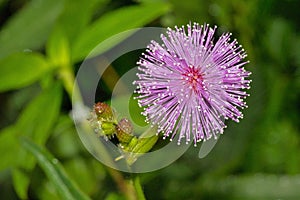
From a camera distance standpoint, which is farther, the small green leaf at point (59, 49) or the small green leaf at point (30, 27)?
the small green leaf at point (30, 27)

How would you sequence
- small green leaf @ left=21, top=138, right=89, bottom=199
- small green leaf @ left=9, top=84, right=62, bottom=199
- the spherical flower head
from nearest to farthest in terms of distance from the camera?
1. the spherical flower head
2. small green leaf @ left=21, top=138, right=89, bottom=199
3. small green leaf @ left=9, top=84, right=62, bottom=199

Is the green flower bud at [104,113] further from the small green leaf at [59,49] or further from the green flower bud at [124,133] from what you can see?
the small green leaf at [59,49]

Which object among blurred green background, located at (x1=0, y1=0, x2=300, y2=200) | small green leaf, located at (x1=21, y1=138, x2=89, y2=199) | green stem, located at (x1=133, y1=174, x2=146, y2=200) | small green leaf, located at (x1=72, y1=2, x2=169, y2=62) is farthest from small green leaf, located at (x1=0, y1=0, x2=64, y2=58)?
green stem, located at (x1=133, y1=174, x2=146, y2=200)

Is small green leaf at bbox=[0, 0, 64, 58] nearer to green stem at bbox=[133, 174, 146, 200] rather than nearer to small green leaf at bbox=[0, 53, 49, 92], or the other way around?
small green leaf at bbox=[0, 53, 49, 92]

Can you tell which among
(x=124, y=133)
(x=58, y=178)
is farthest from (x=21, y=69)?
(x=124, y=133)

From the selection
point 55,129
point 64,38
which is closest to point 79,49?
point 64,38

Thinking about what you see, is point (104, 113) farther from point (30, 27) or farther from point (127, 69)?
point (30, 27)

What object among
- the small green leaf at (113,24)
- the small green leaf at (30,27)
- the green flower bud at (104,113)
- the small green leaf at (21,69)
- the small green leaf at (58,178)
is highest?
the small green leaf at (30,27)

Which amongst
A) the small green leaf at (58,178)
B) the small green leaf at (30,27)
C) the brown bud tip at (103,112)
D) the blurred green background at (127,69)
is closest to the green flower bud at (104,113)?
the brown bud tip at (103,112)
